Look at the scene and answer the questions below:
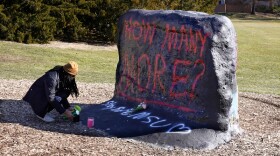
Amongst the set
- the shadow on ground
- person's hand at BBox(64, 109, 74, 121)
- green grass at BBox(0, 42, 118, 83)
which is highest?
person's hand at BBox(64, 109, 74, 121)

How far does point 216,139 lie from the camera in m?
7.00

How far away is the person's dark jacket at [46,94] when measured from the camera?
7539mm

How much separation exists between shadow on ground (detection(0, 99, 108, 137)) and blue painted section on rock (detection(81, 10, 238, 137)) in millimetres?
238

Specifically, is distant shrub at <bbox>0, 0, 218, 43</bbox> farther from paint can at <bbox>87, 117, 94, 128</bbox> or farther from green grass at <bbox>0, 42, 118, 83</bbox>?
paint can at <bbox>87, 117, 94, 128</bbox>

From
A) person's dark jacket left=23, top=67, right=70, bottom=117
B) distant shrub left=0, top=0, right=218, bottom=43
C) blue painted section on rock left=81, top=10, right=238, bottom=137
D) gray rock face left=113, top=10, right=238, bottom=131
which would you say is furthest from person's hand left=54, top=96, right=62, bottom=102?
distant shrub left=0, top=0, right=218, bottom=43

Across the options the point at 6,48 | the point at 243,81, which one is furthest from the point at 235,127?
the point at 6,48

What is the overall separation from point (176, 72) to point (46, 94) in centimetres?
193

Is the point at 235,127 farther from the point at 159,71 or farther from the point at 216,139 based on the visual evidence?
the point at 159,71

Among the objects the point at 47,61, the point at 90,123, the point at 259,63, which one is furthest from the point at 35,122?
the point at 259,63

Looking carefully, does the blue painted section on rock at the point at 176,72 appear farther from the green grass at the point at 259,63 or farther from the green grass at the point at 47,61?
the green grass at the point at 259,63

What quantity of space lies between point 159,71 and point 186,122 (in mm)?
997

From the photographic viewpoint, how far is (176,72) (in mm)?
7648

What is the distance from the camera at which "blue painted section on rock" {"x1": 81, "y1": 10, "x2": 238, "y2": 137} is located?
23.3 feet

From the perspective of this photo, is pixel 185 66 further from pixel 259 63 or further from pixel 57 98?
pixel 259 63
